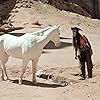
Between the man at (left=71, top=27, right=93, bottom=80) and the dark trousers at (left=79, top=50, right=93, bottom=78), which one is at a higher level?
the man at (left=71, top=27, right=93, bottom=80)

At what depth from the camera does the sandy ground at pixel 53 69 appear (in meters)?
7.78

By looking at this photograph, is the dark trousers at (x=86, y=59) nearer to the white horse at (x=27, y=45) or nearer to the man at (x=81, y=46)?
the man at (x=81, y=46)

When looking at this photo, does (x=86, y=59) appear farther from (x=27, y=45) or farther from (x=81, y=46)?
(x=27, y=45)

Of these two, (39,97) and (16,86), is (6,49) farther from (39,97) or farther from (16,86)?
(39,97)

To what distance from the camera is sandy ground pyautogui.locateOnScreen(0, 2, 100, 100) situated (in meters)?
7.78

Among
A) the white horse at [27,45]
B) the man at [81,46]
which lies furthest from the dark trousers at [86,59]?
the white horse at [27,45]

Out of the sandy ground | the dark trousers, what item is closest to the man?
the dark trousers

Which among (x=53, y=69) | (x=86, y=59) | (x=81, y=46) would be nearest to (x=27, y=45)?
(x=81, y=46)

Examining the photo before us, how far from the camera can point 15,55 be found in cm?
955

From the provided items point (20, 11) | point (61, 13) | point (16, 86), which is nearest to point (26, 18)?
point (20, 11)

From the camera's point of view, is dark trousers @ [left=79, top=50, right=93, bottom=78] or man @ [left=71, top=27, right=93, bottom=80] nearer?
man @ [left=71, top=27, right=93, bottom=80]

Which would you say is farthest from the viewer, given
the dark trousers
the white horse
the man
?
the dark trousers

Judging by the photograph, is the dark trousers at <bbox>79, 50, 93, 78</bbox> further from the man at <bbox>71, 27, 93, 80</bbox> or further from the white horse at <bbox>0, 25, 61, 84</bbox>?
the white horse at <bbox>0, 25, 61, 84</bbox>

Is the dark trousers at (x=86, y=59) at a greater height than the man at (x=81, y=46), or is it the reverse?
the man at (x=81, y=46)
